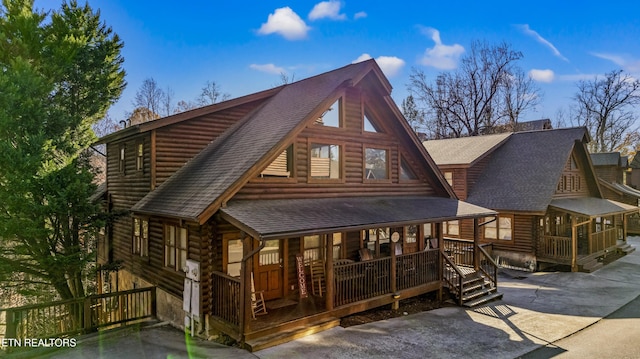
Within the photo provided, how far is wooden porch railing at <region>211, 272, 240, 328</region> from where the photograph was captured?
8406 millimetres

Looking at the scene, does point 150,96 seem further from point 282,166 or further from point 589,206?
point 589,206

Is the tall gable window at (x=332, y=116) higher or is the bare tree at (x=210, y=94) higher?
the bare tree at (x=210, y=94)

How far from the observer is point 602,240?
65.2 feet

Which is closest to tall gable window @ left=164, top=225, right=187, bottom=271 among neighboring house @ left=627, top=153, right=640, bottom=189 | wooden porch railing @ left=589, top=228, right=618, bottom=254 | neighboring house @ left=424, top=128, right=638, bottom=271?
neighboring house @ left=424, top=128, right=638, bottom=271

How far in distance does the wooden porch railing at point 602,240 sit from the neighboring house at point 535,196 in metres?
0.05

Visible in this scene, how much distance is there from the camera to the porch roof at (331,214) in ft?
27.0

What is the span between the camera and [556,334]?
9.60 m

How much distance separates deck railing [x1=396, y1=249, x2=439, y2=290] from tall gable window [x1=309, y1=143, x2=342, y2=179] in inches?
127

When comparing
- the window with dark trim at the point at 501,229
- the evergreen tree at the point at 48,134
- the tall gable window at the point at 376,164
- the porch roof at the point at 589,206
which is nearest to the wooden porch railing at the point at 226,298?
the evergreen tree at the point at 48,134

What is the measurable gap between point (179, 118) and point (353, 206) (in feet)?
19.6

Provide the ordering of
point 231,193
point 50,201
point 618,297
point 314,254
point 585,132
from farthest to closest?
point 585,132 → point 618,297 → point 314,254 → point 50,201 → point 231,193

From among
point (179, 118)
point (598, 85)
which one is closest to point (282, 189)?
point (179, 118)

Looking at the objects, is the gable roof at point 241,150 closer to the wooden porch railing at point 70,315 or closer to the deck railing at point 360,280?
the wooden porch railing at point 70,315

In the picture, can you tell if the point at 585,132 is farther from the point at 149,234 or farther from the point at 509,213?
the point at 149,234
